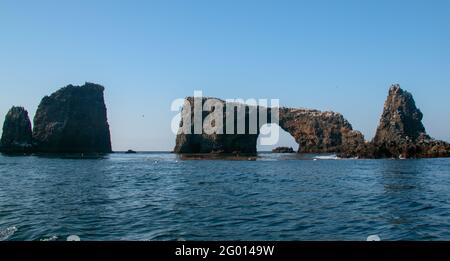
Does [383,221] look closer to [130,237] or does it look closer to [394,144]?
[130,237]

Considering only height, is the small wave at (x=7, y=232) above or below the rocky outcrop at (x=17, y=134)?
below

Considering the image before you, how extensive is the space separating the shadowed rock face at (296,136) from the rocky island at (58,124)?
115ft

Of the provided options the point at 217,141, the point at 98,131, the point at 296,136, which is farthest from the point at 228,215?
the point at 98,131

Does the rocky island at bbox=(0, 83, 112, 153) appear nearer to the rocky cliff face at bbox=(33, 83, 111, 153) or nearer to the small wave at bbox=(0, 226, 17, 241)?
the rocky cliff face at bbox=(33, 83, 111, 153)

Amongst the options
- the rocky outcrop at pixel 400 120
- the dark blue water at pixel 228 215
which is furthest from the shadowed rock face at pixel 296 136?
the dark blue water at pixel 228 215

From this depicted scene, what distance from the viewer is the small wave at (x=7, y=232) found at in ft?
40.4

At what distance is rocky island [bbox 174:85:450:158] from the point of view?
88188 mm

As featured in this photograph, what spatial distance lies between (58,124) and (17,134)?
1480 cm

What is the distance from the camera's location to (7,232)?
42.4 ft

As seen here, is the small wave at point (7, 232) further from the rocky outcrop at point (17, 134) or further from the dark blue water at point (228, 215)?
the rocky outcrop at point (17, 134)
